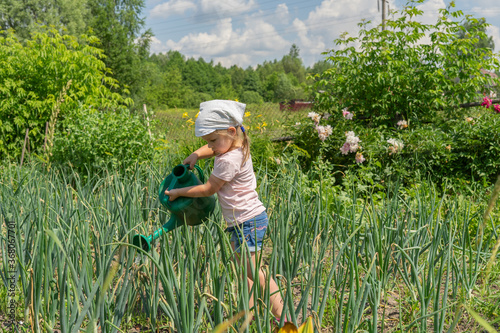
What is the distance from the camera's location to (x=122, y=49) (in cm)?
1348

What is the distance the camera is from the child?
1661 mm

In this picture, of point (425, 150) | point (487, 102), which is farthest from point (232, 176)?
point (487, 102)

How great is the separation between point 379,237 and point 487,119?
11.8ft

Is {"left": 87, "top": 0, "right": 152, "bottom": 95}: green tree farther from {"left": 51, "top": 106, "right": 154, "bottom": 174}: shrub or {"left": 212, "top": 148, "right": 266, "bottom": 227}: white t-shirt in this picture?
{"left": 212, "top": 148, "right": 266, "bottom": 227}: white t-shirt

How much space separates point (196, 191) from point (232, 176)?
17cm

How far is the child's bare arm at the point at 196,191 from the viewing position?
1.63m

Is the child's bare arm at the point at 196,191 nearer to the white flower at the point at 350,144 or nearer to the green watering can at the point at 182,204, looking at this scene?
the green watering can at the point at 182,204

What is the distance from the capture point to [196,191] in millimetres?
Result: 1637

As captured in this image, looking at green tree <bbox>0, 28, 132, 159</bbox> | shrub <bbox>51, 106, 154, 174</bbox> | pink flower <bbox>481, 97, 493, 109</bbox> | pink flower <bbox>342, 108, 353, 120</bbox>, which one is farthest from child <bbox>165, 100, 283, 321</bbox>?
pink flower <bbox>481, 97, 493, 109</bbox>

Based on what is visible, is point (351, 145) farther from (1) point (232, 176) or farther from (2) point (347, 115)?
(1) point (232, 176)

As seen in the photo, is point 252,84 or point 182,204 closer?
point 182,204

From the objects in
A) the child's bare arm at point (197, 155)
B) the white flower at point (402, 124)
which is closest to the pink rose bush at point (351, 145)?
the white flower at point (402, 124)

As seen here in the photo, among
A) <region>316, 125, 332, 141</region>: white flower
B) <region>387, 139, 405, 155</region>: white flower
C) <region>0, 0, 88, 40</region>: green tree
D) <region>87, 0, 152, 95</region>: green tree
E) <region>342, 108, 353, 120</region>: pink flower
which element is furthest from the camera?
<region>0, 0, 88, 40</region>: green tree

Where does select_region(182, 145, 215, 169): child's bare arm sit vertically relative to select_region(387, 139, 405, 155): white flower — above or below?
above
